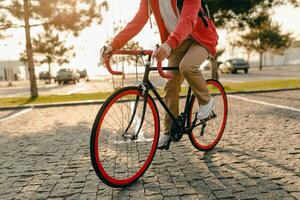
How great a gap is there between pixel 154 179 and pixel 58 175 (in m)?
0.96

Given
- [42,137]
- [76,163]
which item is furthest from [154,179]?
[42,137]

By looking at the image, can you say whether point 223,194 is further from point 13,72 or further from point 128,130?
point 13,72

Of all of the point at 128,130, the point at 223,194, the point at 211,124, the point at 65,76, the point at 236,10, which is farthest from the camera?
the point at 65,76

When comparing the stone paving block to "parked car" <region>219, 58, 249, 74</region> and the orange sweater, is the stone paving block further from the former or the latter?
"parked car" <region>219, 58, 249, 74</region>

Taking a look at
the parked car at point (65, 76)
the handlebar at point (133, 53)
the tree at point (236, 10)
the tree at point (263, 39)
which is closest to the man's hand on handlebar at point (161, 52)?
the handlebar at point (133, 53)

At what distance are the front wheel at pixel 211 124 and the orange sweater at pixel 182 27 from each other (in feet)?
2.23

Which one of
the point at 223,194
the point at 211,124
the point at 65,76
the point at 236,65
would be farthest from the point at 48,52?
the point at 223,194

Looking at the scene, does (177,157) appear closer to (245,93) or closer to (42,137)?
(42,137)

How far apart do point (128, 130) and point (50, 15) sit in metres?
13.3

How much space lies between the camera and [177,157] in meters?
3.96

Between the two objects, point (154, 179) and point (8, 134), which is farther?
point (8, 134)

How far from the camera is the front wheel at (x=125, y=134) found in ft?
9.46

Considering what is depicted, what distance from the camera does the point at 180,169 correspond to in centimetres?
348

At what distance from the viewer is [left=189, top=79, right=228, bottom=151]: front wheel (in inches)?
158
